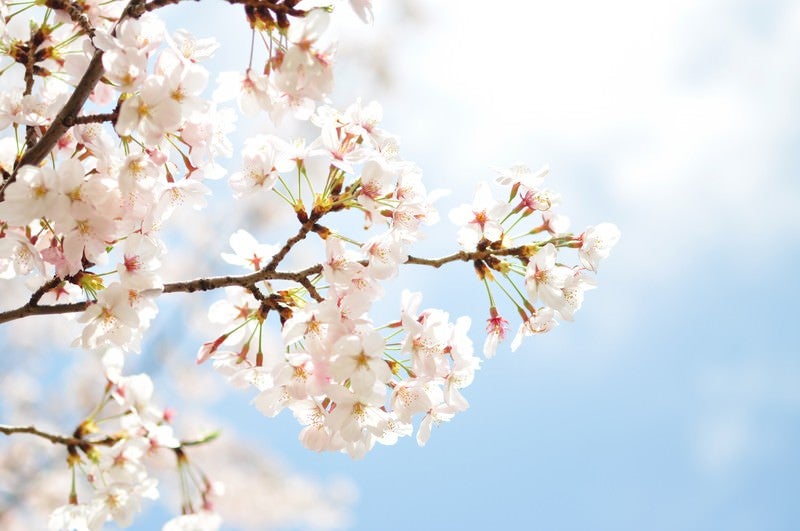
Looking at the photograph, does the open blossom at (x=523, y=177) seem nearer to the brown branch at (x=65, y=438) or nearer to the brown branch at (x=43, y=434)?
the brown branch at (x=65, y=438)

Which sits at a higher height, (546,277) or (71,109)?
(71,109)

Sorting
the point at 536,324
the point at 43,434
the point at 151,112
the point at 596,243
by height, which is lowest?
the point at 43,434

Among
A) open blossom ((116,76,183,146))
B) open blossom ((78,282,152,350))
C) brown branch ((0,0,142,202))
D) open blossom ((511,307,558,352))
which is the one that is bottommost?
open blossom ((511,307,558,352))

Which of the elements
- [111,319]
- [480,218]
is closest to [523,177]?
[480,218]

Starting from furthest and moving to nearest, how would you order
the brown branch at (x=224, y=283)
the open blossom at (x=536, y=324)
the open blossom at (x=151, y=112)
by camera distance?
the open blossom at (x=536, y=324) → the brown branch at (x=224, y=283) → the open blossom at (x=151, y=112)

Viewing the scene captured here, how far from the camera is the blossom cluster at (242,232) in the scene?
1451 mm

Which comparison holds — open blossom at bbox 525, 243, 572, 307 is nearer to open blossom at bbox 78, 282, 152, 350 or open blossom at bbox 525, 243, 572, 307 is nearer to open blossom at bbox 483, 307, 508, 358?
open blossom at bbox 483, 307, 508, 358

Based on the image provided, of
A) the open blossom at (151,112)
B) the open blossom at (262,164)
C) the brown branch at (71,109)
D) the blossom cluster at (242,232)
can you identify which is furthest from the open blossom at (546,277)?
the brown branch at (71,109)

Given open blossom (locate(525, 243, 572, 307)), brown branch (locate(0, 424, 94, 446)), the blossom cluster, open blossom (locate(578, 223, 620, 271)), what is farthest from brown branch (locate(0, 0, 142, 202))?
open blossom (locate(578, 223, 620, 271))

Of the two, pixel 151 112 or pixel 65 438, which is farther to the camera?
pixel 65 438

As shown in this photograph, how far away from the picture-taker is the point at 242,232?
1.80 meters

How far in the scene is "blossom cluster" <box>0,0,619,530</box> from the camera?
4.76 feet

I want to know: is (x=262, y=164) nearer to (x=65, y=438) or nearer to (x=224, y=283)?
(x=224, y=283)

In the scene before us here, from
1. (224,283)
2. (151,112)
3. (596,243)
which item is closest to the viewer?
(151,112)
